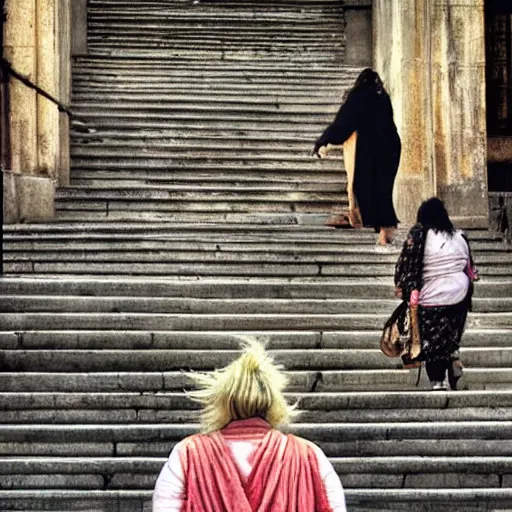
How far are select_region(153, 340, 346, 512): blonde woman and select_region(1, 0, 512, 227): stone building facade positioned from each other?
1112 cm

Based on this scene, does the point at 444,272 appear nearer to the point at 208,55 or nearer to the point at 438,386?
the point at 438,386

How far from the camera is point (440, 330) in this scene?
30.1 feet

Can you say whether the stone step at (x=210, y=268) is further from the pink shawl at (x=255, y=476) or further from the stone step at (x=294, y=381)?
the pink shawl at (x=255, y=476)

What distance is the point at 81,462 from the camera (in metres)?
8.18

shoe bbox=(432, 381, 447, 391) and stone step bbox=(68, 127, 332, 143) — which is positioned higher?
stone step bbox=(68, 127, 332, 143)

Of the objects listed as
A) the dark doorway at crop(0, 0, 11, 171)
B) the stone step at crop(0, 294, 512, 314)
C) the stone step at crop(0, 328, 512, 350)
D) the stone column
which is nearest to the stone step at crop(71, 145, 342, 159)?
the stone column

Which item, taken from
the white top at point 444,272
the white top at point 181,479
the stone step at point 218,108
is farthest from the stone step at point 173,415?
the stone step at point 218,108

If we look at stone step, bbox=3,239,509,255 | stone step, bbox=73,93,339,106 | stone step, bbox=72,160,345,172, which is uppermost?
stone step, bbox=73,93,339,106

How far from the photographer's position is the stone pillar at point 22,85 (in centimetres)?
1578

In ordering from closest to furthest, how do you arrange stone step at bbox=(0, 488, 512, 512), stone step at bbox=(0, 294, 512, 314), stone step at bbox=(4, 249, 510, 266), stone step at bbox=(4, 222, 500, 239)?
stone step at bbox=(0, 488, 512, 512) → stone step at bbox=(0, 294, 512, 314) → stone step at bbox=(4, 249, 510, 266) → stone step at bbox=(4, 222, 500, 239)

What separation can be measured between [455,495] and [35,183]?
7728 mm

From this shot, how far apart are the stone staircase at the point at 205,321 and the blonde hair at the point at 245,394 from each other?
13.0 ft

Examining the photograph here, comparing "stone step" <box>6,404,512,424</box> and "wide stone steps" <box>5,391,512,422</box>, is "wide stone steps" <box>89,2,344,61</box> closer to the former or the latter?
"wide stone steps" <box>5,391,512,422</box>

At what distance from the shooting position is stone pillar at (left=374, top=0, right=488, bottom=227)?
50.8ft
